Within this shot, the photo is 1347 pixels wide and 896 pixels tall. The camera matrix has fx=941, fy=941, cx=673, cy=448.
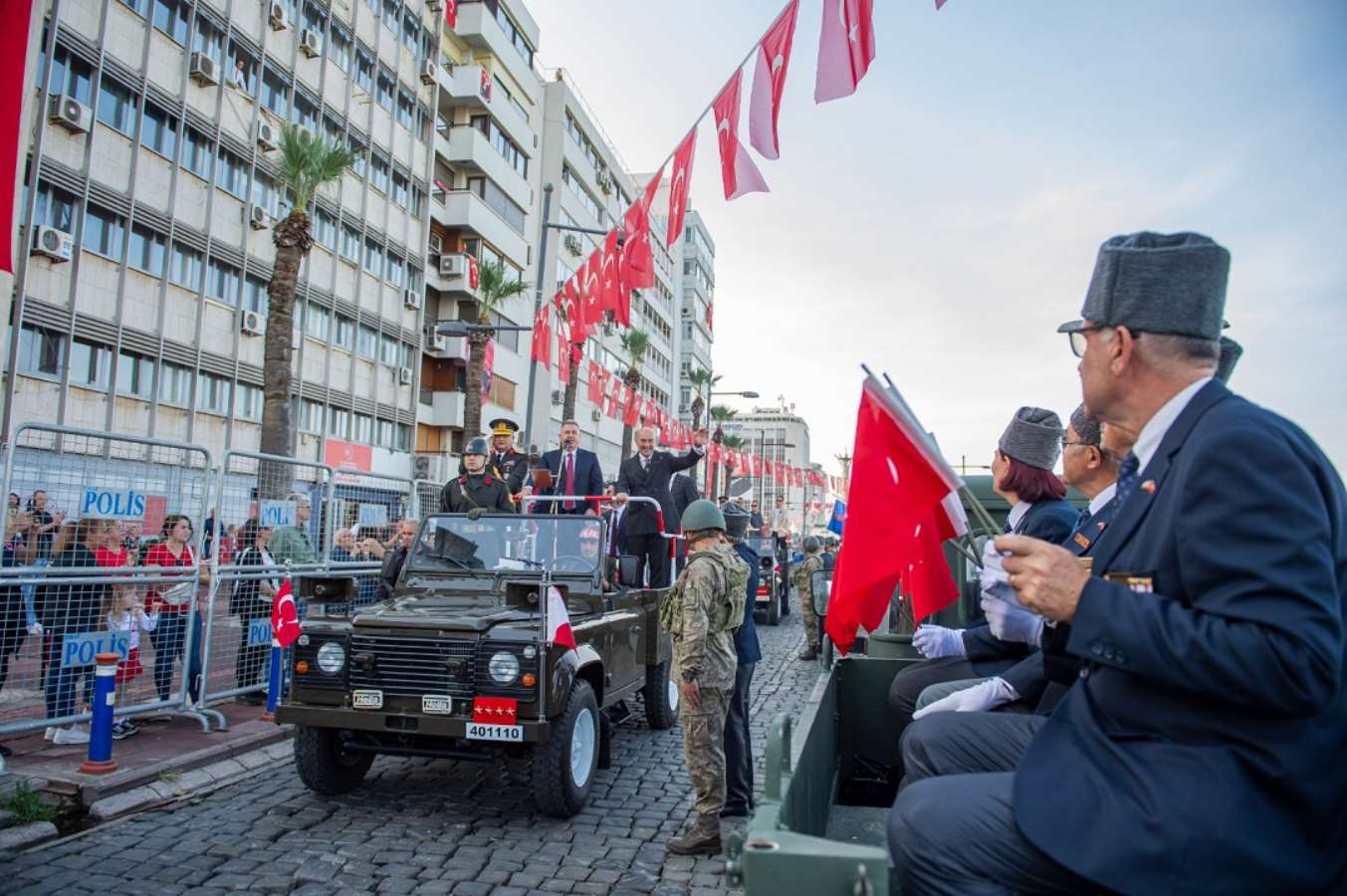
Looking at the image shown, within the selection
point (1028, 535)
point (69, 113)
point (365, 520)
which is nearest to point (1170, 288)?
point (1028, 535)

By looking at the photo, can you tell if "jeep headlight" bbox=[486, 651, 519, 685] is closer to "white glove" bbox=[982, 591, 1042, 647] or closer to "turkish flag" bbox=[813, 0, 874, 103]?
"white glove" bbox=[982, 591, 1042, 647]

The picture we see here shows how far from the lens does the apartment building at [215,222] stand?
21.4 meters

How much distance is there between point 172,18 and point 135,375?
30.9 feet

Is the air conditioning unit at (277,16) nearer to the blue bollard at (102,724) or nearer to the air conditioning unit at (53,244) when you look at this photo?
the air conditioning unit at (53,244)

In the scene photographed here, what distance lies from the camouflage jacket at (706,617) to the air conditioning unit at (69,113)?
21.6 metres

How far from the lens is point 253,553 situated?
364 inches

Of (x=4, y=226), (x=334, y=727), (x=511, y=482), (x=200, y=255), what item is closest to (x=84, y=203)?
(x=200, y=255)

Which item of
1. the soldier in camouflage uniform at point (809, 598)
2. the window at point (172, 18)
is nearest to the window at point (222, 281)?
the window at point (172, 18)

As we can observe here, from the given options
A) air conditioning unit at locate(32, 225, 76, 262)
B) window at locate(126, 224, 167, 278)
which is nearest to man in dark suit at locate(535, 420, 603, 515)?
air conditioning unit at locate(32, 225, 76, 262)

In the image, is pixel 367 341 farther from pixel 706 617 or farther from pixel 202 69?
pixel 706 617

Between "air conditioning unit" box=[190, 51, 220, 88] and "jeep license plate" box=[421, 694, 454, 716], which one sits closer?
"jeep license plate" box=[421, 694, 454, 716]

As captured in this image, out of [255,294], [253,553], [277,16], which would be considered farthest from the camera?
[277,16]

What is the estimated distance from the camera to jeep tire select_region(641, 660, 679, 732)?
8.74 m

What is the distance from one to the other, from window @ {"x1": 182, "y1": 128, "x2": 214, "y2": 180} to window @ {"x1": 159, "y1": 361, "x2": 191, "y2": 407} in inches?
211
